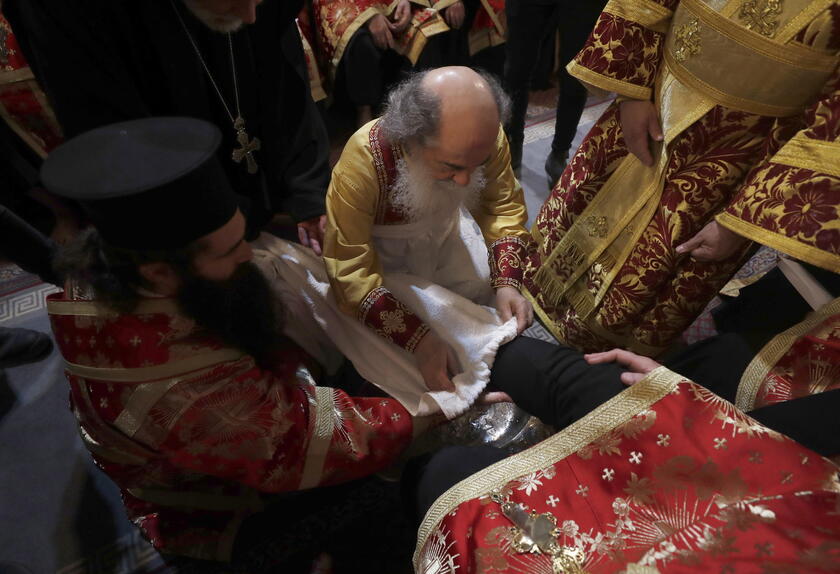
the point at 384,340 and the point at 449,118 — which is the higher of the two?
the point at 449,118

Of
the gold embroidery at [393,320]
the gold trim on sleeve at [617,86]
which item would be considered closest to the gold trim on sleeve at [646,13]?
the gold trim on sleeve at [617,86]

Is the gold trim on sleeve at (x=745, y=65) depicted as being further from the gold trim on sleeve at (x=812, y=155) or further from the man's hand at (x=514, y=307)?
the man's hand at (x=514, y=307)

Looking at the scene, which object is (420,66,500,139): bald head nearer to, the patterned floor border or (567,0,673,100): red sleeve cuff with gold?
(567,0,673,100): red sleeve cuff with gold

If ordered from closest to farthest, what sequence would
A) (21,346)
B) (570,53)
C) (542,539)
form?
1. (542,539)
2. (21,346)
3. (570,53)

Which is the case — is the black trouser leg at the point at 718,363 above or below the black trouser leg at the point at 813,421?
below

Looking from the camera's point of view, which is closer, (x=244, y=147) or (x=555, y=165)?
(x=244, y=147)

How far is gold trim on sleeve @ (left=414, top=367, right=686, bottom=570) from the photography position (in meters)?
1.00

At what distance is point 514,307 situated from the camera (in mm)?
1591

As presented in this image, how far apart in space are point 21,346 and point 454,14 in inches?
122

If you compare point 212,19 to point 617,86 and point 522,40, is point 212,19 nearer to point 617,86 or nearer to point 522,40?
point 617,86

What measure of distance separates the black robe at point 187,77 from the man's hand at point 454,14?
1829 mm

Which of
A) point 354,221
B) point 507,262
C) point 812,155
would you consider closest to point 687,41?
point 812,155

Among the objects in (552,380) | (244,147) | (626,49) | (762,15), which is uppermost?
(762,15)

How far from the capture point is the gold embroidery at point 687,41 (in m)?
1.24
